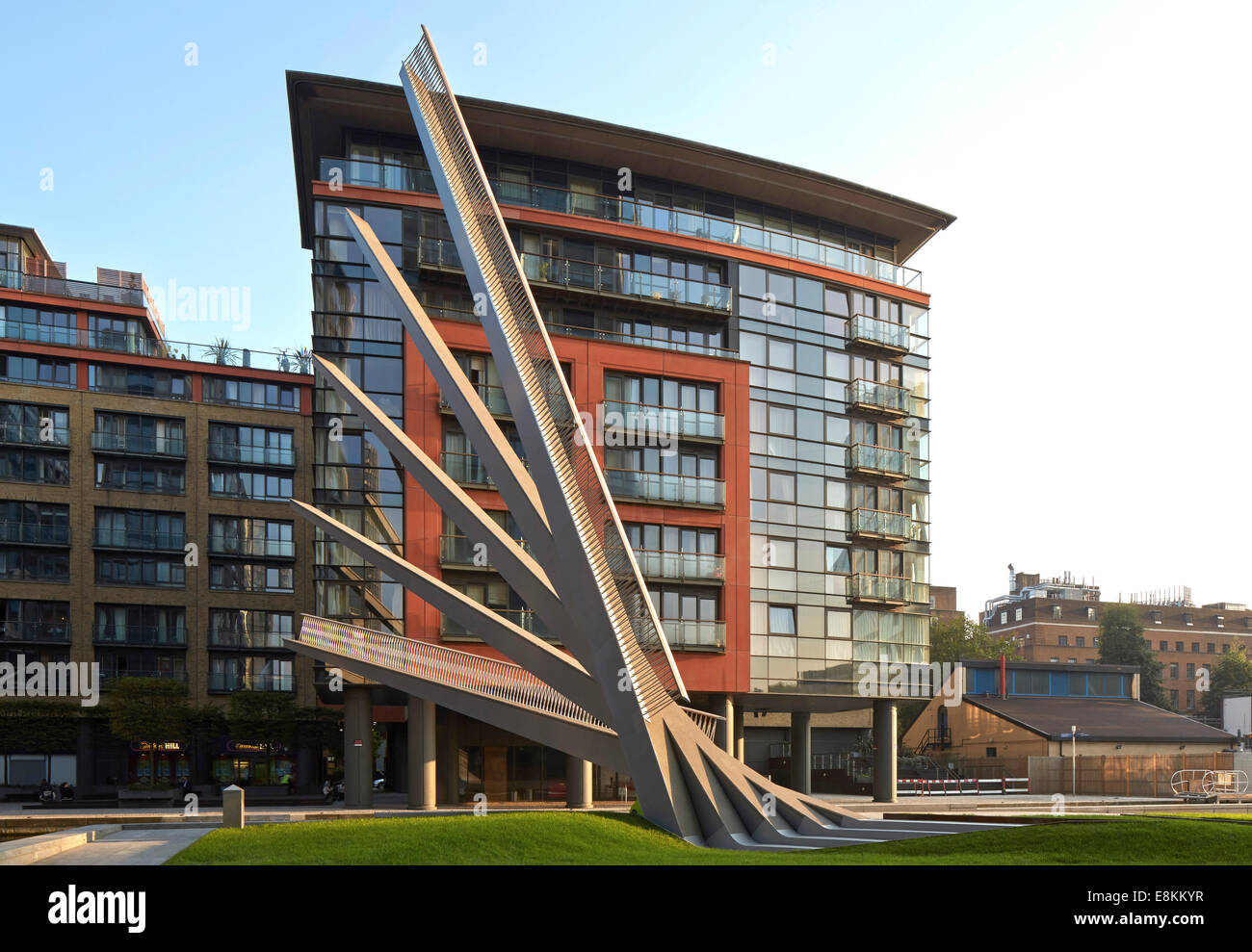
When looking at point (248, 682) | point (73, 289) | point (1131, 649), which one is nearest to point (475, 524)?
point (248, 682)

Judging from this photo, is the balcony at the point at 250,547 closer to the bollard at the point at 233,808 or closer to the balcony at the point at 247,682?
the balcony at the point at 247,682

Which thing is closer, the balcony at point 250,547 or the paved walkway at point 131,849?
the paved walkway at point 131,849

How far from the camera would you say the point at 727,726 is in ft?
128

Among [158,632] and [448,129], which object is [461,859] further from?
[158,632]

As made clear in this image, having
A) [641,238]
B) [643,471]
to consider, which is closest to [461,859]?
[643,471]

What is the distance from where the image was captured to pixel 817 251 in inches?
1852

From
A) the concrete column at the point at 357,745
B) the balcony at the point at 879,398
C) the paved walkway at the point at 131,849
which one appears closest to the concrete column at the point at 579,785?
the concrete column at the point at 357,745

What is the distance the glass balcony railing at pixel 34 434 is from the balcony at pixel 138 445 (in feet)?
5.27

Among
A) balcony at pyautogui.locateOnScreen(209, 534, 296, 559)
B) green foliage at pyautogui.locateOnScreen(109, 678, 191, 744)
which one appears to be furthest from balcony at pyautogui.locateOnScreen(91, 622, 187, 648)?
green foliage at pyautogui.locateOnScreen(109, 678, 191, 744)

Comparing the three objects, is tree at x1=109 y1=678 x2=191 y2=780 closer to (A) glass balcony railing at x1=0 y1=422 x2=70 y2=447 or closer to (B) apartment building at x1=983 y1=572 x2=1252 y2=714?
(A) glass balcony railing at x1=0 y1=422 x2=70 y2=447

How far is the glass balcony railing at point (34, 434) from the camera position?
62.3 metres

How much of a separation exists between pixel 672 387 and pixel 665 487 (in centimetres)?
398
